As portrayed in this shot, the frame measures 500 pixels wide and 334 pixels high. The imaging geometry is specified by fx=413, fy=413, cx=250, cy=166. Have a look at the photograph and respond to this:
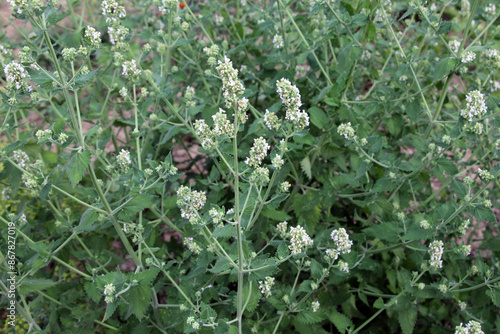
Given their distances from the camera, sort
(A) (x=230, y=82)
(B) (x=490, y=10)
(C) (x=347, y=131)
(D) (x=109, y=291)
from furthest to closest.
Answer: (B) (x=490, y=10), (C) (x=347, y=131), (D) (x=109, y=291), (A) (x=230, y=82)

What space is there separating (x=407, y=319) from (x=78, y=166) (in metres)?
2.48

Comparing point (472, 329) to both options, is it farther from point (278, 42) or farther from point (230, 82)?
point (278, 42)

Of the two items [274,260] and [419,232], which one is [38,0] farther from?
[419,232]

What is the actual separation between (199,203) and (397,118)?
204cm

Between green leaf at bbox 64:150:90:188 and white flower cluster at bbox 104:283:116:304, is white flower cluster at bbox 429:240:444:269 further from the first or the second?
green leaf at bbox 64:150:90:188

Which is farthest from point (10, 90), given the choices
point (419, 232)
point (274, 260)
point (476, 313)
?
point (476, 313)

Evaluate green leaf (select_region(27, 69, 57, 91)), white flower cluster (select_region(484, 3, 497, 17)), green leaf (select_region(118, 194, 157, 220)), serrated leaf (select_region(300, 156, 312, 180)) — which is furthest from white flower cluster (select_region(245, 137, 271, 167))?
white flower cluster (select_region(484, 3, 497, 17))

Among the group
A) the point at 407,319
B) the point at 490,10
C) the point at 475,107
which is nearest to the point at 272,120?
the point at 475,107

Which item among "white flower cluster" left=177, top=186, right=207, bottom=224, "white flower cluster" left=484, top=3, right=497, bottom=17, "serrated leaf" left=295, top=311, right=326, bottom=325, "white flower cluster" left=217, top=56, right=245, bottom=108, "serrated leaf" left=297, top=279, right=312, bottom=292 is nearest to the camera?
"white flower cluster" left=217, top=56, right=245, bottom=108

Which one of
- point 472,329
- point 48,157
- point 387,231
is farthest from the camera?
point 48,157

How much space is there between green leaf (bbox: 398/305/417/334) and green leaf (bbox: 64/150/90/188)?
94.2 inches

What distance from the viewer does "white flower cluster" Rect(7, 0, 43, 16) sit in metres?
1.92

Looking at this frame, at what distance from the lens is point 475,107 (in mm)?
2613

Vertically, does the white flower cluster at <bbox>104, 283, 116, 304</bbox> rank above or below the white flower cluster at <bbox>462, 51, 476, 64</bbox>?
below
